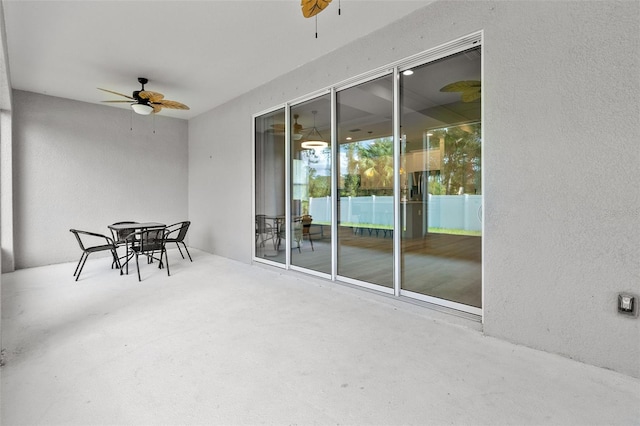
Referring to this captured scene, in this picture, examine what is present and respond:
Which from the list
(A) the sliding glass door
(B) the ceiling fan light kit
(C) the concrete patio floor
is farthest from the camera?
(B) the ceiling fan light kit

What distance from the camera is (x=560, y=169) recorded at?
2254mm

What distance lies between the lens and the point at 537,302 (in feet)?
7.78

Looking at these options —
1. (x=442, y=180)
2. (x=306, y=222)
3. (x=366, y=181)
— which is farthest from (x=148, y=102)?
(x=442, y=180)

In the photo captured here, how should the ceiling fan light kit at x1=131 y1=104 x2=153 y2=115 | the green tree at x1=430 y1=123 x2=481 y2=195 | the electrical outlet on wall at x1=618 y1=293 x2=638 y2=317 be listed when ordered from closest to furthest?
the electrical outlet on wall at x1=618 y1=293 x2=638 y2=317, the green tree at x1=430 y1=123 x2=481 y2=195, the ceiling fan light kit at x1=131 y1=104 x2=153 y2=115

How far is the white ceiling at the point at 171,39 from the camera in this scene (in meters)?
3.02

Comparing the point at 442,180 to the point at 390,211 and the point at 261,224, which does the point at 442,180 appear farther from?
the point at 261,224

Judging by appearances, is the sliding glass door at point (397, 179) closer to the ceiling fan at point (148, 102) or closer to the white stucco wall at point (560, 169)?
the white stucco wall at point (560, 169)

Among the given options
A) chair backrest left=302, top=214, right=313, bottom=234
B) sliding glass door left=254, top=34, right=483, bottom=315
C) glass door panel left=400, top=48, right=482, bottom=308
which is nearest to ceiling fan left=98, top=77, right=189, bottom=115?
sliding glass door left=254, top=34, right=483, bottom=315

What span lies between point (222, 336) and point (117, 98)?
5.38 metres

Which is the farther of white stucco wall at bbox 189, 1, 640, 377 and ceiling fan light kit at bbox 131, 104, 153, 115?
ceiling fan light kit at bbox 131, 104, 153, 115

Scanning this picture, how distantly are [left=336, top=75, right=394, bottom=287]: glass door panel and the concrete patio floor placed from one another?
0.53 meters

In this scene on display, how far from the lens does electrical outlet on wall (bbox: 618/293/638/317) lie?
199cm

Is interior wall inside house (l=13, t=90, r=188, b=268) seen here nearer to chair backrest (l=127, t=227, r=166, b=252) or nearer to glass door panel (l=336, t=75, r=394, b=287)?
chair backrest (l=127, t=227, r=166, b=252)

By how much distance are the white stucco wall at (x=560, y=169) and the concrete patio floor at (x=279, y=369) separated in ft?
0.91
